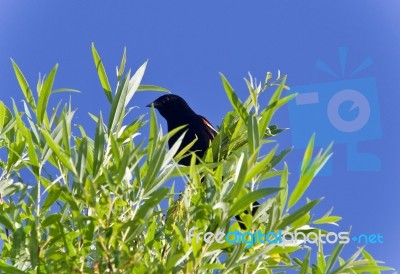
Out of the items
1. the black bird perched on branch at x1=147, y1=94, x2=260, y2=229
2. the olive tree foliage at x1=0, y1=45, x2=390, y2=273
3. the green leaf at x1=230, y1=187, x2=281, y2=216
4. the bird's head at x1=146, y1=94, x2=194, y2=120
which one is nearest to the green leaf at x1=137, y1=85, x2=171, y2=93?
the olive tree foliage at x1=0, y1=45, x2=390, y2=273

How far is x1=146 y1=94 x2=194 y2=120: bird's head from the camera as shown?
6.21 m

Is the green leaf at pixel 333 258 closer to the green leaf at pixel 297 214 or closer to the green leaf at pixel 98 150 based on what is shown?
the green leaf at pixel 297 214

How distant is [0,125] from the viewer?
3119 mm

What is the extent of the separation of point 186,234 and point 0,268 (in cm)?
64

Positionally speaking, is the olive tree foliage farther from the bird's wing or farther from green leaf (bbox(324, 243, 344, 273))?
the bird's wing

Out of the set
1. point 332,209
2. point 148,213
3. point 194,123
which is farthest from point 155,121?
point 194,123

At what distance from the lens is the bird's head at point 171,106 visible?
20.4 ft

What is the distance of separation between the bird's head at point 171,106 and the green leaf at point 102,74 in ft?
10.7

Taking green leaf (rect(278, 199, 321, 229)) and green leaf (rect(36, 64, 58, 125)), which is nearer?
green leaf (rect(278, 199, 321, 229))

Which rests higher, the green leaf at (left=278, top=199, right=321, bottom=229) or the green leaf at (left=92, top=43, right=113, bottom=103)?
the green leaf at (left=92, top=43, right=113, bottom=103)

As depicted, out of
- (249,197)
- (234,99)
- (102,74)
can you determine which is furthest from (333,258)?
(102,74)

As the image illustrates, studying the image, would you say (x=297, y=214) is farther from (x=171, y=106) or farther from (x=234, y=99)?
(x=171, y=106)

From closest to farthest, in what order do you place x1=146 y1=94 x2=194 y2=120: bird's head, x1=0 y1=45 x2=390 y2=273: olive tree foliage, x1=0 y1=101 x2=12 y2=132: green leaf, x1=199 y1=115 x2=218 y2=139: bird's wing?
x1=0 y1=45 x2=390 y2=273: olive tree foliage
x1=0 y1=101 x2=12 y2=132: green leaf
x1=199 y1=115 x2=218 y2=139: bird's wing
x1=146 y1=94 x2=194 y2=120: bird's head

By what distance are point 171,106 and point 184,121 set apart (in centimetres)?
37
